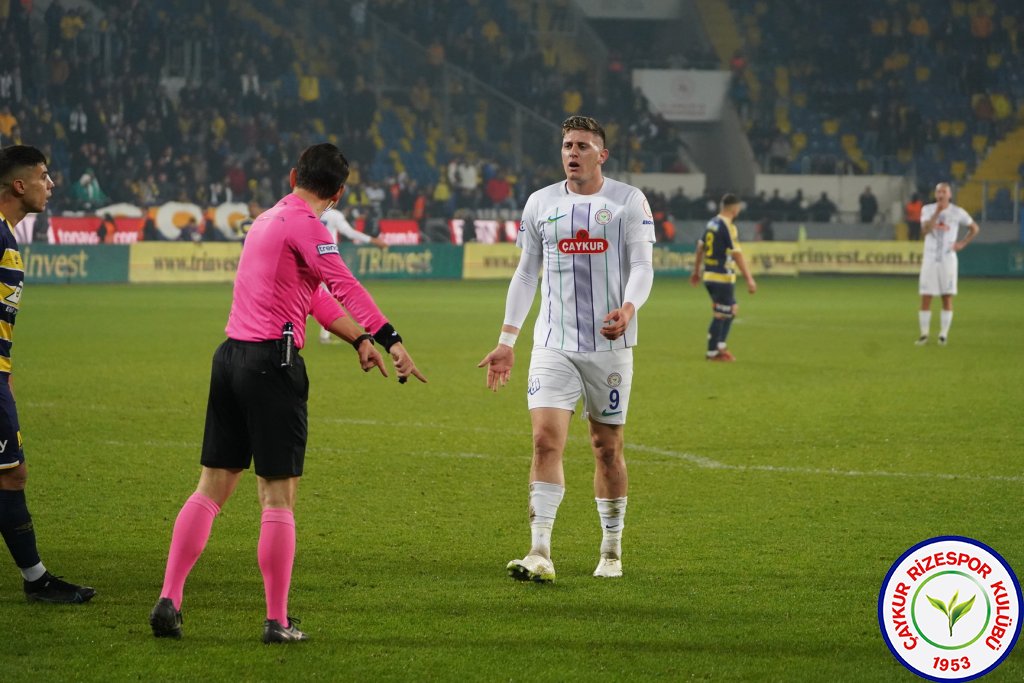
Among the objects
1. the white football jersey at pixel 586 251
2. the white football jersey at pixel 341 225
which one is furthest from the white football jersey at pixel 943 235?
the white football jersey at pixel 586 251

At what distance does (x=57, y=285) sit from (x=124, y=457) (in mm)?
21819

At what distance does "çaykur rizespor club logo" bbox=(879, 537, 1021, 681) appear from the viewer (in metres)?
4.62

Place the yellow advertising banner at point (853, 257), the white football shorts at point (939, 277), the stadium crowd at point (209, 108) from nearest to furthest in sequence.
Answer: the white football shorts at point (939, 277) → the stadium crowd at point (209, 108) → the yellow advertising banner at point (853, 257)

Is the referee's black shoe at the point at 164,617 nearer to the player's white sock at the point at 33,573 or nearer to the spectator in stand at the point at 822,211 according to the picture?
the player's white sock at the point at 33,573

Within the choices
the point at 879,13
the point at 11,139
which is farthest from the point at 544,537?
the point at 879,13

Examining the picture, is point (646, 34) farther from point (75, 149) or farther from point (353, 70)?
point (75, 149)

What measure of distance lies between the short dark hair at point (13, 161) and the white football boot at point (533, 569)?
2.73 m

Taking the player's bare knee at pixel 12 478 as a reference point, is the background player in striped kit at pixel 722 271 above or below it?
above

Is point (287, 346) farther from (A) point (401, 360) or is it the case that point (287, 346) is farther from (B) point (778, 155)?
(B) point (778, 155)

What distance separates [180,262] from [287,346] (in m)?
27.9

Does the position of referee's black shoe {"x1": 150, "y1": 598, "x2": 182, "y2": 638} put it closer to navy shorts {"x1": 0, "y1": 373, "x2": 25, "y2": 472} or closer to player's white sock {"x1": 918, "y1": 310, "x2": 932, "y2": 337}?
navy shorts {"x1": 0, "y1": 373, "x2": 25, "y2": 472}

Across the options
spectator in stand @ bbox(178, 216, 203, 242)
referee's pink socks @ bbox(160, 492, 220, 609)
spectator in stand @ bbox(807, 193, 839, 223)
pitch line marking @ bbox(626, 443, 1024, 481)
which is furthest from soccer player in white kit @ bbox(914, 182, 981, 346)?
spectator in stand @ bbox(807, 193, 839, 223)

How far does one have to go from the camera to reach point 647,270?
6.46 meters

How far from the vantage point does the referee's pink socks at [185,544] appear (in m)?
5.33
